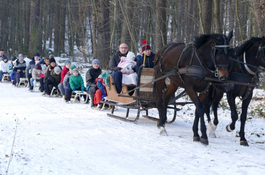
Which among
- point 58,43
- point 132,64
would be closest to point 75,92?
point 132,64

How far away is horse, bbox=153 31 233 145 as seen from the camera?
667 cm

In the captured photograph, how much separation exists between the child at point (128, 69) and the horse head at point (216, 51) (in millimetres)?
3017

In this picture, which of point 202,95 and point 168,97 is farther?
point 168,97

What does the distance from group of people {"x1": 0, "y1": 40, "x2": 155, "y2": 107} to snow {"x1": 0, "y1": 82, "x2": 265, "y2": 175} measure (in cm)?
133

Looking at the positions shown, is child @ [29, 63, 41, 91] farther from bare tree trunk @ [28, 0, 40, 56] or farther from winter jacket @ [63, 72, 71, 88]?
bare tree trunk @ [28, 0, 40, 56]

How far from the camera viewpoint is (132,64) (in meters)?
10.0

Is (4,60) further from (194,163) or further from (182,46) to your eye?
(194,163)

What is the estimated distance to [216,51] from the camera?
673cm

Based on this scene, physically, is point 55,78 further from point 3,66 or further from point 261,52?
point 261,52

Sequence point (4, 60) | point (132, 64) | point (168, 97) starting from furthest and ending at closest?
point (4, 60)
point (132, 64)
point (168, 97)

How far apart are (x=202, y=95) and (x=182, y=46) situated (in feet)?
3.57

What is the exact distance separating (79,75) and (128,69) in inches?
188

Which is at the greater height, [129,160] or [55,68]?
[55,68]

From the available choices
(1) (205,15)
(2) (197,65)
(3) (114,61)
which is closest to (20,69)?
(1) (205,15)
